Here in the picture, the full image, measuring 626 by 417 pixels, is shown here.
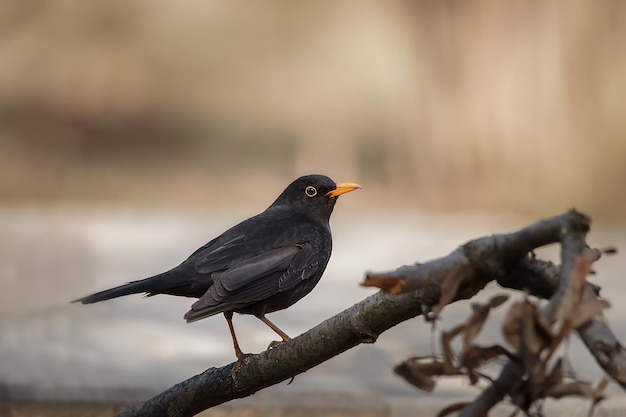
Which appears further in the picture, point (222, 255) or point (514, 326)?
point (222, 255)

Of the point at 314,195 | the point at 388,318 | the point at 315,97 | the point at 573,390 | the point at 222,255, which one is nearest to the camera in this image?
the point at 573,390

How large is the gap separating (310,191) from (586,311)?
2.68 m

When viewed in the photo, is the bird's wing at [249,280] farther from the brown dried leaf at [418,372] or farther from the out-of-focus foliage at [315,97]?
the out-of-focus foliage at [315,97]

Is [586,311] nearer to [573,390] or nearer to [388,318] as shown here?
[573,390]

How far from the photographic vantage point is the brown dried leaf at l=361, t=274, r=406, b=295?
1.92m

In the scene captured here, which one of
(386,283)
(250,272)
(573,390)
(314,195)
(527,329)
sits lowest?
(573,390)

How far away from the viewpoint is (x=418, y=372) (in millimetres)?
1924

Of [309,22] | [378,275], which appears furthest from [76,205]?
[378,275]

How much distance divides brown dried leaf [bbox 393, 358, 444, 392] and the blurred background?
5.29m

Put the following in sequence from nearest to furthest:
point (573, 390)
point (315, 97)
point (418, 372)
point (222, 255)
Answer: point (573, 390), point (418, 372), point (222, 255), point (315, 97)

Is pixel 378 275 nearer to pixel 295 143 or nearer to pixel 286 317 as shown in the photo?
pixel 286 317

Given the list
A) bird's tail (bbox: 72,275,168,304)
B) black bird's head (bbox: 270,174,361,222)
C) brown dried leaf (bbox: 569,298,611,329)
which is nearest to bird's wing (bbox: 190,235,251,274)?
bird's tail (bbox: 72,275,168,304)

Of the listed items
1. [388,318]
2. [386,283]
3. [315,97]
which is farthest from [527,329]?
[315,97]

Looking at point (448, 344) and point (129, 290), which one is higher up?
point (129, 290)
